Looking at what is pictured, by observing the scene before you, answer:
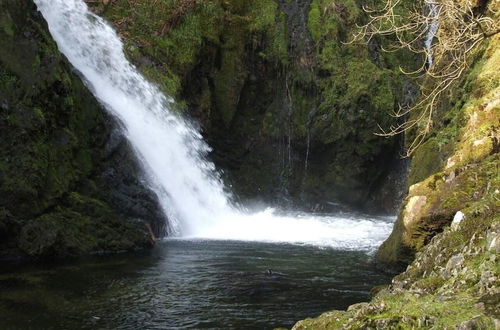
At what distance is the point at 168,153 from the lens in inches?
563

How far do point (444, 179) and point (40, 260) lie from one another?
6768 mm

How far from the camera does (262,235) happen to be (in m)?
12.7

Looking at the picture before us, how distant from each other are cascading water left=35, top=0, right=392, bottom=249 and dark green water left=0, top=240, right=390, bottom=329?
2.89m

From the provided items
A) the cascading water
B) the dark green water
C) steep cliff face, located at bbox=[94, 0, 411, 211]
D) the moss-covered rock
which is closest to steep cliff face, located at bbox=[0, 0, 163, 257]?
the dark green water

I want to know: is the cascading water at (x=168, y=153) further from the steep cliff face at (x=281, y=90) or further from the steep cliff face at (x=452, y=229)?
the steep cliff face at (x=452, y=229)

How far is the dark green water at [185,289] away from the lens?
19.0 feet

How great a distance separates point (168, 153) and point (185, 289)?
24.9ft

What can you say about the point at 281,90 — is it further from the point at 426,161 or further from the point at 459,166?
the point at 459,166

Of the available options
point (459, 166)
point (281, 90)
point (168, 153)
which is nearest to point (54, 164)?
point (168, 153)

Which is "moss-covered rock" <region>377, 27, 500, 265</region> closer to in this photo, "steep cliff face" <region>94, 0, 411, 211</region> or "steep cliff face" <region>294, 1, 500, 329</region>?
"steep cliff face" <region>294, 1, 500, 329</region>

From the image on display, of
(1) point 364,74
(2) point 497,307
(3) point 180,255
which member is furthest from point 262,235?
(2) point 497,307

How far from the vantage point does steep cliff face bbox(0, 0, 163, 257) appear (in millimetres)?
9203

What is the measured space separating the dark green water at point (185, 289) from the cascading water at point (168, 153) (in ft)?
9.48

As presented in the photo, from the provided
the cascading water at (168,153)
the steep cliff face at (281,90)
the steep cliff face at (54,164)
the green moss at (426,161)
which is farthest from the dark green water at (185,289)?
A: the steep cliff face at (281,90)
